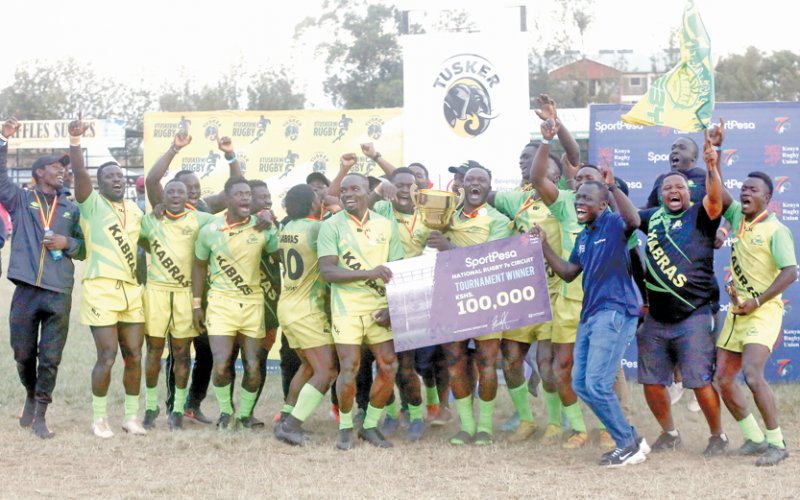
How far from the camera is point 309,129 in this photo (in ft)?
35.4

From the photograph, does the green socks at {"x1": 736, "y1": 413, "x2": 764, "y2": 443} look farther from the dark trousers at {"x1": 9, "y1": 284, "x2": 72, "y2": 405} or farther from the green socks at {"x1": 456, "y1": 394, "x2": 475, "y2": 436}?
the dark trousers at {"x1": 9, "y1": 284, "x2": 72, "y2": 405}

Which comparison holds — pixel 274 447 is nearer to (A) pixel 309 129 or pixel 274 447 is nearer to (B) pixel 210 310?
(B) pixel 210 310

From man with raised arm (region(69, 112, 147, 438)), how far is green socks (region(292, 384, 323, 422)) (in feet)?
5.05

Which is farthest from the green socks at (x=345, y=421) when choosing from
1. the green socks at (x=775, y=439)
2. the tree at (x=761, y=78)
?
the tree at (x=761, y=78)

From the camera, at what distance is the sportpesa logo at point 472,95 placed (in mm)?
9805

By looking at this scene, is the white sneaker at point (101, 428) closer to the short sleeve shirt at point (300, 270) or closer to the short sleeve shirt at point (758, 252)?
the short sleeve shirt at point (300, 270)

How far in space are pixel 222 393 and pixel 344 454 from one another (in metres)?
1.51

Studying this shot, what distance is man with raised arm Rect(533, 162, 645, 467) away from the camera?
252 inches

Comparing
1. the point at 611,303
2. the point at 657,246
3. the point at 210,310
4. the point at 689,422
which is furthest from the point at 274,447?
the point at 689,422

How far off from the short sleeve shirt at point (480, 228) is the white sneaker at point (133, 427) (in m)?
3.33

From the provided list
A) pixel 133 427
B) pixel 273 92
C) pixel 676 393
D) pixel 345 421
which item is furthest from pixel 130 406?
pixel 273 92

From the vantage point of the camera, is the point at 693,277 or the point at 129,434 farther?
the point at 129,434

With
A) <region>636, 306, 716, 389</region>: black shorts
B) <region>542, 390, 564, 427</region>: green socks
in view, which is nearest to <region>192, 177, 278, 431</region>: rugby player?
<region>542, 390, 564, 427</region>: green socks

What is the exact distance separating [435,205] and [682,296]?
6.98 ft
